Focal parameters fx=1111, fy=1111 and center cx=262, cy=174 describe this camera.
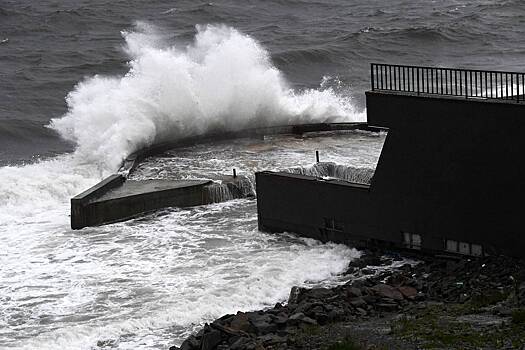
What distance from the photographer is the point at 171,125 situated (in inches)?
1214

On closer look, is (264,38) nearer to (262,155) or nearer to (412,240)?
(262,155)

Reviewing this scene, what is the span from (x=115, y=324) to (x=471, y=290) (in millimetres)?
5420

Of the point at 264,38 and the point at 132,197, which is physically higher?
the point at 264,38

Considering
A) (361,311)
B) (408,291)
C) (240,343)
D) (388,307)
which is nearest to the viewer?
(240,343)

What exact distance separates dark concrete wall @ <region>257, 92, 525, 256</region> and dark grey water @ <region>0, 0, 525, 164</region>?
14459 mm

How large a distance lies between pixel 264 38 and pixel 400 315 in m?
38.4

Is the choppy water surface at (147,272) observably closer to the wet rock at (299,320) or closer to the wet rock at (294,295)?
the wet rock at (294,295)

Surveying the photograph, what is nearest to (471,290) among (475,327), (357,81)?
(475,327)

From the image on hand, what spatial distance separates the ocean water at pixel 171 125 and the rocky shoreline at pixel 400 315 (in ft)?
4.06

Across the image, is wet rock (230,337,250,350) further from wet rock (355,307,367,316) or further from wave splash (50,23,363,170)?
wave splash (50,23,363,170)

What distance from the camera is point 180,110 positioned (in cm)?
3120

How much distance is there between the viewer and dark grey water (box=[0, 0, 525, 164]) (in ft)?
134

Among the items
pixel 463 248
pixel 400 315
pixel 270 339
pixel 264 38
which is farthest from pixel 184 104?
pixel 264 38

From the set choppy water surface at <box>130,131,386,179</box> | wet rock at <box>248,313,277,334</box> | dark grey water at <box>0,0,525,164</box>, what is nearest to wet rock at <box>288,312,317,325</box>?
wet rock at <box>248,313,277,334</box>
